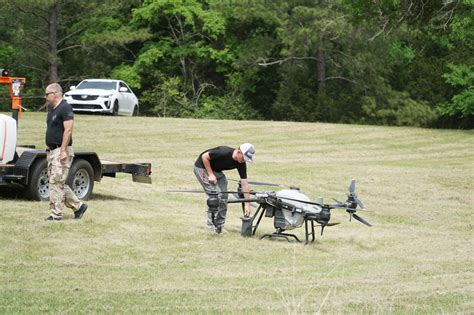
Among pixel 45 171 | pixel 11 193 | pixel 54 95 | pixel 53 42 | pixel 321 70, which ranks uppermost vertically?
pixel 53 42

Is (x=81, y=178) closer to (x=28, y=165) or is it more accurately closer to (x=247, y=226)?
(x=28, y=165)

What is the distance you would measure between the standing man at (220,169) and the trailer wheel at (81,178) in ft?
8.68

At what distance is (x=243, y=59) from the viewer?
163 feet

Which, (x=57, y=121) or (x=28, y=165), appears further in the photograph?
(x=28, y=165)

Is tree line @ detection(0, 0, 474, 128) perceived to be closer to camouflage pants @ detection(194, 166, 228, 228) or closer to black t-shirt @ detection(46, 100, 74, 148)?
camouflage pants @ detection(194, 166, 228, 228)

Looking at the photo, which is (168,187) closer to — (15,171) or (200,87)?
(15,171)

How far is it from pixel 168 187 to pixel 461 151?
14.0 meters

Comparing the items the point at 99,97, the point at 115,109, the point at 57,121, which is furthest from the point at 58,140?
the point at 115,109

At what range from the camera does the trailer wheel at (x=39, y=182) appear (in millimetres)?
16922

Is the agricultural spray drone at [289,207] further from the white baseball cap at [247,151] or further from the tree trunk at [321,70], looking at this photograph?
the tree trunk at [321,70]

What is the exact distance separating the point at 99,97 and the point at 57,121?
22.7m

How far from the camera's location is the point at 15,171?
54.7ft

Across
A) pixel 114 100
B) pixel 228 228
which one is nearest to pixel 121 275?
pixel 228 228

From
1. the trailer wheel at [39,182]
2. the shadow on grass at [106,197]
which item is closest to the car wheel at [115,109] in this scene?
the shadow on grass at [106,197]
